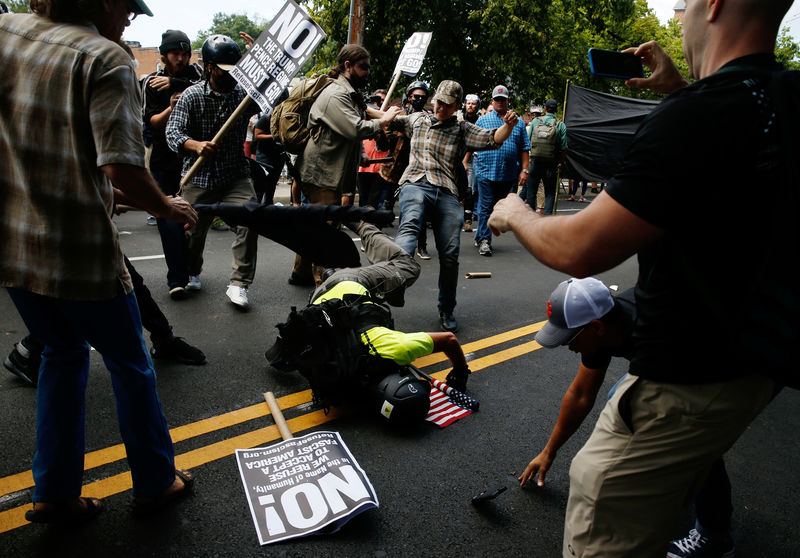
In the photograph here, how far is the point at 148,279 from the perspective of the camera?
5418 millimetres

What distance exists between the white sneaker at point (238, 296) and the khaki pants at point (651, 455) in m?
3.87

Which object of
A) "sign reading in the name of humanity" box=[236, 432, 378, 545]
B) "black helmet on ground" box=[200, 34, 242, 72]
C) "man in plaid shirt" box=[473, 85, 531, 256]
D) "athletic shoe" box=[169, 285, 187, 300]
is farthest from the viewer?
"man in plaid shirt" box=[473, 85, 531, 256]

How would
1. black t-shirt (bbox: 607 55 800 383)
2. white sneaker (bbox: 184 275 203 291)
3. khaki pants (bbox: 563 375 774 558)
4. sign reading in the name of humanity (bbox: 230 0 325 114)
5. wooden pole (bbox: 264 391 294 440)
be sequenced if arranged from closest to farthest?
black t-shirt (bbox: 607 55 800 383) < khaki pants (bbox: 563 375 774 558) < wooden pole (bbox: 264 391 294 440) < sign reading in the name of humanity (bbox: 230 0 325 114) < white sneaker (bbox: 184 275 203 291)

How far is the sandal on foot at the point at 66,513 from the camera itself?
6.81 ft

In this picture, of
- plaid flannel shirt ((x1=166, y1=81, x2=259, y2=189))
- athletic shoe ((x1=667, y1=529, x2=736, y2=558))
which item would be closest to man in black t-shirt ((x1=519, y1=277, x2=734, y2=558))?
athletic shoe ((x1=667, y1=529, x2=736, y2=558))

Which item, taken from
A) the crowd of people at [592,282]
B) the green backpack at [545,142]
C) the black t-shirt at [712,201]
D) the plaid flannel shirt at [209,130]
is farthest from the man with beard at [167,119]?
the green backpack at [545,142]

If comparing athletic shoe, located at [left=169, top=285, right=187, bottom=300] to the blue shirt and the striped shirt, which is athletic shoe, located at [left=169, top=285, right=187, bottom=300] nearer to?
the striped shirt

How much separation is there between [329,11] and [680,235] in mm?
16947

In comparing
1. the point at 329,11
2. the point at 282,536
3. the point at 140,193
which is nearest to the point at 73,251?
the point at 140,193

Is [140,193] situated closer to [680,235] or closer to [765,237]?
[680,235]

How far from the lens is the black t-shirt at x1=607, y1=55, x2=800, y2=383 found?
3.43 ft

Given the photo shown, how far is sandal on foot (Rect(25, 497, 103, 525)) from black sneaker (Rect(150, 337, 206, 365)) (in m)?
1.46

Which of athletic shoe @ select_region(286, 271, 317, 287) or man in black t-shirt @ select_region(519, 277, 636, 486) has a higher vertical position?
man in black t-shirt @ select_region(519, 277, 636, 486)

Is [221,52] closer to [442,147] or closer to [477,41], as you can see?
[442,147]
